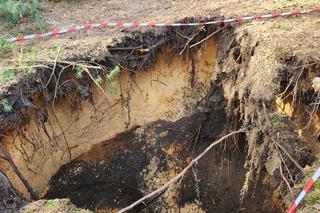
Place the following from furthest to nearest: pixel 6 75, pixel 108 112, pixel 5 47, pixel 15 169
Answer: pixel 108 112
pixel 5 47
pixel 6 75
pixel 15 169

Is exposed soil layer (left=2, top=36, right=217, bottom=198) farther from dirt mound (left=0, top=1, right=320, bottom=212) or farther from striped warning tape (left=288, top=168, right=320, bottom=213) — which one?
striped warning tape (left=288, top=168, right=320, bottom=213)

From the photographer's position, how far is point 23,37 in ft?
22.2

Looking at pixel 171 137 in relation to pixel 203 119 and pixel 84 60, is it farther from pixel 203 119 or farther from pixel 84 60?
pixel 84 60

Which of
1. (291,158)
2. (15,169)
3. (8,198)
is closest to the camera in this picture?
(291,158)

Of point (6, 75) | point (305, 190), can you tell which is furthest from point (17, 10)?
point (305, 190)

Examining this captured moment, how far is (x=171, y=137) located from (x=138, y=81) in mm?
1500

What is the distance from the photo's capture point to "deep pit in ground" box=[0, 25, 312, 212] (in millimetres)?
6453

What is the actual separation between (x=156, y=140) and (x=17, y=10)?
361 cm

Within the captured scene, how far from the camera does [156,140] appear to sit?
782 cm

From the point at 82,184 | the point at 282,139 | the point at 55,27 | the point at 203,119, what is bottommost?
the point at 82,184

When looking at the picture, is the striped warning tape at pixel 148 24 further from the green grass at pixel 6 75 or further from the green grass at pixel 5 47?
the green grass at pixel 6 75

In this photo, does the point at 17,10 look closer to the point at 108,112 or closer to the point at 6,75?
the point at 6,75

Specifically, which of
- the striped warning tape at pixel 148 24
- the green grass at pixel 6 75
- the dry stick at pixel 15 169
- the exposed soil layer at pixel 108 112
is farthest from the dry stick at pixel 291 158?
the green grass at pixel 6 75

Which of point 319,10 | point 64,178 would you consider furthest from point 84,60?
point 319,10
